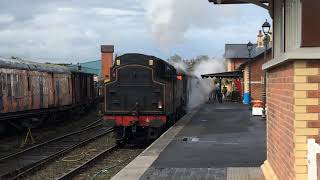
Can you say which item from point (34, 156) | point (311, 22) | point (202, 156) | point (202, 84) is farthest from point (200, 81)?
point (311, 22)

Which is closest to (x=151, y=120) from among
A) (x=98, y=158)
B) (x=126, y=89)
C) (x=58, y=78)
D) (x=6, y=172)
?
(x=126, y=89)

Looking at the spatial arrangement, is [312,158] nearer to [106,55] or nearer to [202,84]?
[106,55]

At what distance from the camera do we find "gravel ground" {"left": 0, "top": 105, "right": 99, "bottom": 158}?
1915cm

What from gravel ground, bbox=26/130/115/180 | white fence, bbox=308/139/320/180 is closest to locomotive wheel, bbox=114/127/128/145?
gravel ground, bbox=26/130/115/180

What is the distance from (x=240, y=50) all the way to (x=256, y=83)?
31.6 metres

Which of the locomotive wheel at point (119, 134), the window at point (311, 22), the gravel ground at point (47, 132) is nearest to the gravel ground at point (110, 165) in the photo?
the locomotive wheel at point (119, 134)

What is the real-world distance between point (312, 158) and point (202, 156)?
7.95 m

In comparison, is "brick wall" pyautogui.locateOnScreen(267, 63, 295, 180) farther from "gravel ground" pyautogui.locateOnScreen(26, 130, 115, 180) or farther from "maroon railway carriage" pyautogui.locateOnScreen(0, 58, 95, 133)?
"maroon railway carriage" pyautogui.locateOnScreen(0, 58, 95, 133)

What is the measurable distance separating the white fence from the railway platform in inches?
166

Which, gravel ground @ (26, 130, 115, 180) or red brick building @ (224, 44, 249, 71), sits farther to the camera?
red brick building @ (224, 44, 249, 71)

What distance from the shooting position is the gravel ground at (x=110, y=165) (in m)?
13.1

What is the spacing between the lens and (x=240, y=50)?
76.4 metres

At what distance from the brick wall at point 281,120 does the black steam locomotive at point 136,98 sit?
11.1m

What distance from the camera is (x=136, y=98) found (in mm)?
19172
